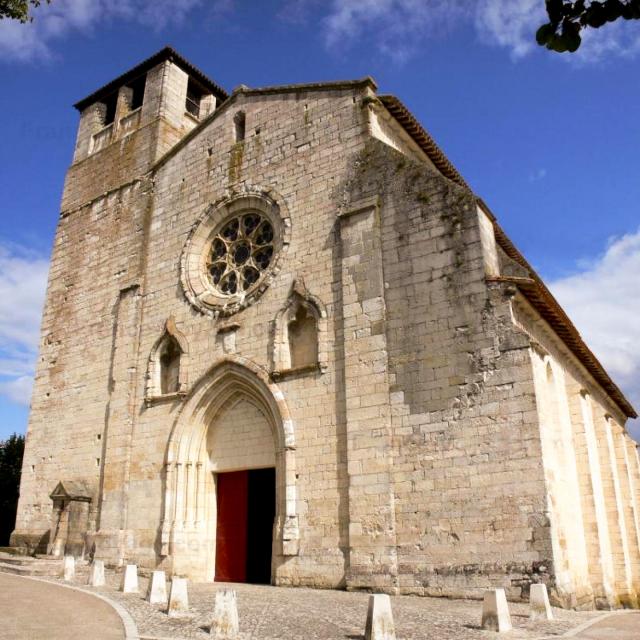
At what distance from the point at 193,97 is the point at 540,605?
16.3 m

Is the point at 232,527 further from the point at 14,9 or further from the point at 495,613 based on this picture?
the point at 14,9

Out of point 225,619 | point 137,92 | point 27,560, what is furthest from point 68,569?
point 137,92

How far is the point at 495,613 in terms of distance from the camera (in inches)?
252

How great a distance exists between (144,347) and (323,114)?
20.1 feet

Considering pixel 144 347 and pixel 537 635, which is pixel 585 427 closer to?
pixel 537 635

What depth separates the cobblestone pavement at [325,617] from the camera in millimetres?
6098

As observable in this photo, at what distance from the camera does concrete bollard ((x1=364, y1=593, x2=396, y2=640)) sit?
555cm

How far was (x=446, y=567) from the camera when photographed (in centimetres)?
905

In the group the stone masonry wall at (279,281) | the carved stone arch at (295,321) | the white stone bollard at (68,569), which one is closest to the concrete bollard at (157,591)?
the stone masonry wall at (279,281)

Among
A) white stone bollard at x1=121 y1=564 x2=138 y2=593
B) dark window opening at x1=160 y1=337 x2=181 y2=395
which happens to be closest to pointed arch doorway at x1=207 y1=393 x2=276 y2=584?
dark window opening at x1=160 y1=337 x2=181 y2=395

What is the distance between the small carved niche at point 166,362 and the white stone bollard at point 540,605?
8.09 metres

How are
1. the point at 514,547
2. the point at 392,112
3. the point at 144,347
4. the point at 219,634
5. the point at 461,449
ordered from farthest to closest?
the point at 144,347 → the point at 392,112 → the point at 461,449 → the point at 514,547 → the point at 219,634

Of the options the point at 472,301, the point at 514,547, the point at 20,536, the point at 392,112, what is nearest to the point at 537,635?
the point at 514,547

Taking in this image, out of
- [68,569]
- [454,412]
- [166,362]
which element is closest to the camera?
[454,412]
